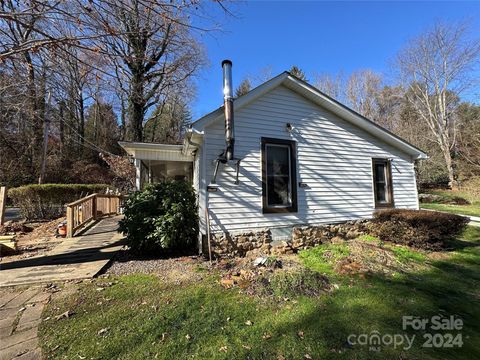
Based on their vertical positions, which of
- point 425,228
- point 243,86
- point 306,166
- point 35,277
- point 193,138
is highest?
point 243,86

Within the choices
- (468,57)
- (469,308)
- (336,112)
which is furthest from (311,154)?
(468,57)

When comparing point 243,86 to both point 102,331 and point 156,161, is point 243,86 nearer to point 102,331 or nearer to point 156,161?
point 156,161

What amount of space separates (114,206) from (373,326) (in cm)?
1352

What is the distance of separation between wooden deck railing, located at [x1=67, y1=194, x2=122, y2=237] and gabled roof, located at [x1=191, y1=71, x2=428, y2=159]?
572 cm

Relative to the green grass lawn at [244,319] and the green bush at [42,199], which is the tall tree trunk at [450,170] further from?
the green bush at [42,199]

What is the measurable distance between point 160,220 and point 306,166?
4.02 metres

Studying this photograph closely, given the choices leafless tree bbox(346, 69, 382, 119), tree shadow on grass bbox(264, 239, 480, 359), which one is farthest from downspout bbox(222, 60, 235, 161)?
leafless tree bbox(346, 69, 382, 119)

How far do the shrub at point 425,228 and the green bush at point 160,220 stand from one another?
17.7 ft

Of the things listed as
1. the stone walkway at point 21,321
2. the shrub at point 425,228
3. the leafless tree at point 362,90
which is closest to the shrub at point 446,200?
the leafless tree at point 362,90

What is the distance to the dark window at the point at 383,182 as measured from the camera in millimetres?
8383

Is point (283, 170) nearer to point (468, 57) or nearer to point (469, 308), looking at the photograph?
point (469, 308)

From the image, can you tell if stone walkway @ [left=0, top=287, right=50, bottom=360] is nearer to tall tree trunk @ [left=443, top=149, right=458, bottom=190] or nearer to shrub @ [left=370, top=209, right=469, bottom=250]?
shrub @ [left=370, top=209, right=469, bottom=250]

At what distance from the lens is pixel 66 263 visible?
5602 millimetres

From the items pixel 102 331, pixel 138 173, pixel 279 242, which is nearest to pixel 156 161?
pixel 138 173
